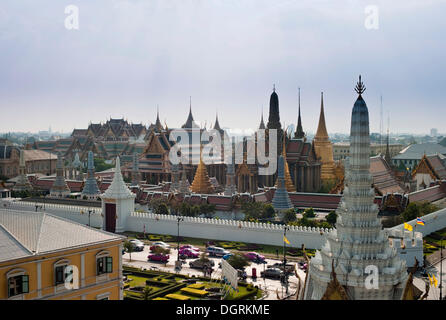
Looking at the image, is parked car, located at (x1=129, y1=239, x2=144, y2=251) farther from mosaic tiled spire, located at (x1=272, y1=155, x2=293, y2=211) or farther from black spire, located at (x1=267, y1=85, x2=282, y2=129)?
black spire, located at (x1=267, y1=85, x2=282, y2=129)

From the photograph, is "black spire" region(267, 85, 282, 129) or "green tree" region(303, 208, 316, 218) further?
"black spire" region(267, 85, 282, 129)

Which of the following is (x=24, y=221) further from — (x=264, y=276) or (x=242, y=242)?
(x=242, y=242)

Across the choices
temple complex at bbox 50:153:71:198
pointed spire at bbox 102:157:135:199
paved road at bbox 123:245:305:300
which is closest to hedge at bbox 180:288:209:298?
paved road at bbox 123:245:305:300

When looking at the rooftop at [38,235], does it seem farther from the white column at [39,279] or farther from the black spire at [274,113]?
the black spire at [274,113]

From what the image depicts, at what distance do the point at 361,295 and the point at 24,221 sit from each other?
13.2m

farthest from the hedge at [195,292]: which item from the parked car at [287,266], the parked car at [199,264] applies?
the parked car at [287,266]

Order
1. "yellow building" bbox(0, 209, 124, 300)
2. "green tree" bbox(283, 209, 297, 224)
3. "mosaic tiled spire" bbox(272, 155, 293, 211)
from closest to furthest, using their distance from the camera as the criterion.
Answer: "yellow building" bbox(0, 209, 124, 300) < "green tree" bbox(283, 209, 297, 224) < "mosaic tiled spire" bbox(272, 155, 293, 211)

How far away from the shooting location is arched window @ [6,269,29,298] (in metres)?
20.1

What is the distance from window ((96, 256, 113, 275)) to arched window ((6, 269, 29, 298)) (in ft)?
10.7

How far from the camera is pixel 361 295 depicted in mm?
20188

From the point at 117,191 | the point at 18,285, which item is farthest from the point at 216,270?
the point at 117,191

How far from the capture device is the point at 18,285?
20.4 m

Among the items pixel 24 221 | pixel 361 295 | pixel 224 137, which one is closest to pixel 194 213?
pixel 24 221

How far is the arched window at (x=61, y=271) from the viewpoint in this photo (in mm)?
21562
